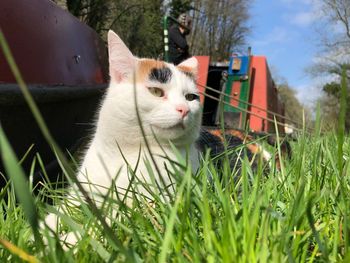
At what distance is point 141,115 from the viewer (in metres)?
1.62

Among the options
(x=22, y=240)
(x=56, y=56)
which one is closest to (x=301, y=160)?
(x=22, y=240)

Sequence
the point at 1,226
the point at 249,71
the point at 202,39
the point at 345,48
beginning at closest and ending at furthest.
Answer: the point at 1,226 < the point at 249,71 < the point at 345,48 < the point at 202,39

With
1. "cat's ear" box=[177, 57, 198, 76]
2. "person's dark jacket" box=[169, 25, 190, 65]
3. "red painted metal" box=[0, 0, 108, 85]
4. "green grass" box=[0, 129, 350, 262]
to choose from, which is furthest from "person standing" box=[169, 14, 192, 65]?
"green grass" box=[0, 129, 350, 262]

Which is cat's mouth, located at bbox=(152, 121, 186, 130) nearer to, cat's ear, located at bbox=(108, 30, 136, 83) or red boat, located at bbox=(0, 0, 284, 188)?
red boat, located at bbox=(0, 0, 284, 188)

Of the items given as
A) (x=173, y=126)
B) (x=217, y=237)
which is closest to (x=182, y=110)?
(x=173, y=126)

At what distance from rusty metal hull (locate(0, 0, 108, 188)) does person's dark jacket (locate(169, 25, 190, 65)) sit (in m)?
3.59

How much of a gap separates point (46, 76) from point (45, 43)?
19 cm

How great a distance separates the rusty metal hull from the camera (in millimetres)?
1962

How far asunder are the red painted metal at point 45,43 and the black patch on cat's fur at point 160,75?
0.74 metres

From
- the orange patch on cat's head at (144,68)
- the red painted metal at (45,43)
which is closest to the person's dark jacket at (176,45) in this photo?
the red painted metal at (45,43)

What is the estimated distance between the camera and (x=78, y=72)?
2836mm

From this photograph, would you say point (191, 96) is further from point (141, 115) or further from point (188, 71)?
point (141, 115)

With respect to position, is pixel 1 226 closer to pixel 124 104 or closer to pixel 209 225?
pixel 209 225

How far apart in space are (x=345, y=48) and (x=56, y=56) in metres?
25.3
